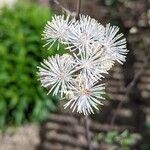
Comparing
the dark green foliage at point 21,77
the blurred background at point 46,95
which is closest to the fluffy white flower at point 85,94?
the blurred background at point 46,95

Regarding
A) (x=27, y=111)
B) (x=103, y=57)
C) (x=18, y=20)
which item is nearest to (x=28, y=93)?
(x=27, y=111)

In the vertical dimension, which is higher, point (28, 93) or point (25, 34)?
point (25, 34)

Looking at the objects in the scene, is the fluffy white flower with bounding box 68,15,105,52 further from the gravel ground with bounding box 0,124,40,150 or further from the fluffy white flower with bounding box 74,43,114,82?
the gravel ground with bounding box 0,124,40,150

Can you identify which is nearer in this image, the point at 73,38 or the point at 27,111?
the point at 73,38

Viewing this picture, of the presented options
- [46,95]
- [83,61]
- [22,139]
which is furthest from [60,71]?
[22,139]

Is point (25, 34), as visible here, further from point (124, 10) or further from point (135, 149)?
point (135, 149)

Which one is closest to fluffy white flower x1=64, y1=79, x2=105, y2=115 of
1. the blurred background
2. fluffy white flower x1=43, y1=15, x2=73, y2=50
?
fluffy white flower x1=43, y1=15, x2=73, y2=50
